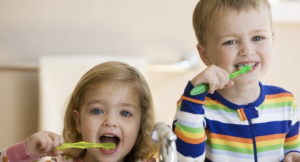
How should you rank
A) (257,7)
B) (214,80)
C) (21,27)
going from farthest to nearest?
(21,27)
(257,7)
(214,80)

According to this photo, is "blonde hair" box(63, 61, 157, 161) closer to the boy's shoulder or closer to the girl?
the girl

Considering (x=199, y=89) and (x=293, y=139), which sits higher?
(x=199, y=89)

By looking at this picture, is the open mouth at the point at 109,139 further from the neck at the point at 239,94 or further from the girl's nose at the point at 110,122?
the neck at the point at 239,94

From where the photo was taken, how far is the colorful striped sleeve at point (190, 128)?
0.98 m

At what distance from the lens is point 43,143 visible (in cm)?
102

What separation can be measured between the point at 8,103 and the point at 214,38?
105cm

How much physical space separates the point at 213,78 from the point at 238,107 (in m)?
0.15

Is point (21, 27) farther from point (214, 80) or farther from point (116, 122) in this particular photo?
point (214, 80)

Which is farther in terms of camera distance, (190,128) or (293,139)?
(293,139)

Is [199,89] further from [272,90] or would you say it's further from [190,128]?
[272,90]

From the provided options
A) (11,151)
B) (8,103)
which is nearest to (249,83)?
(11,151)

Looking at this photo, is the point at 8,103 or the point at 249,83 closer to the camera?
the point at 249,83

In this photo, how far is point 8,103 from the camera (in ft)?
6.10

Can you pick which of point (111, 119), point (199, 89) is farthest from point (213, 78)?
point (111, 119)
